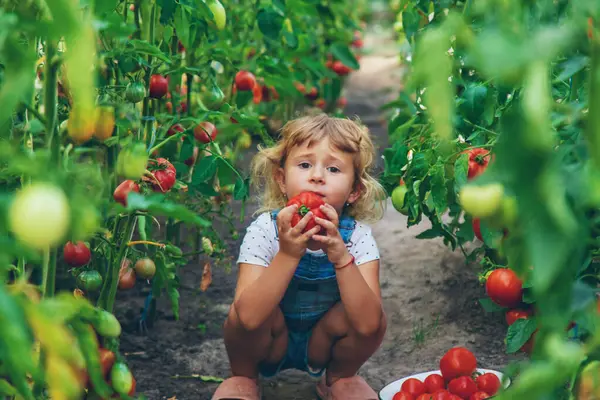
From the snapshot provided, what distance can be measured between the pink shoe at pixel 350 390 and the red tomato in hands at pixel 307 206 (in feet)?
1.38

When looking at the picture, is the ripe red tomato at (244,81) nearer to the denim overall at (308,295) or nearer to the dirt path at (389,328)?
the dirt path at (389,328)

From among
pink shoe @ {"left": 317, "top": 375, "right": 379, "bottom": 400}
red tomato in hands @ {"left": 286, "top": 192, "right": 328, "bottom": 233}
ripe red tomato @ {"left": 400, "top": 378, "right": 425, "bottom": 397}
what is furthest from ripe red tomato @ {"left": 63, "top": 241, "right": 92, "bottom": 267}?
ripe red tomato @ {"left": 400, "top": 378, "right": 425, "bottom": 397}

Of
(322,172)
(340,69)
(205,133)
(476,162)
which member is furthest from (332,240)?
(340,69)

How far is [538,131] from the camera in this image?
671 millimetres

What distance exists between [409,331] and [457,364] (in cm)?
51

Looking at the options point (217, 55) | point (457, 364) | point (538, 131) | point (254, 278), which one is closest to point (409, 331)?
point (457, 364)

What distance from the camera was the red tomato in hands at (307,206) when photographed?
1.83 meters

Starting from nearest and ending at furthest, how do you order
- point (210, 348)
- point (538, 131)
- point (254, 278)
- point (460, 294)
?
point (538, 131) < point (254, 278) < point (210, 348) < point (460, 294)

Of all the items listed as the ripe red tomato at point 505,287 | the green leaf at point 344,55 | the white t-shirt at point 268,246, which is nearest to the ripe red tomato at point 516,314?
the ripe red tomato at point 505,287

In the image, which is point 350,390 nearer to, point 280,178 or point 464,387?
point 464,387

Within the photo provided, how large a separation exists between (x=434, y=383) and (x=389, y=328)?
0.54 meters

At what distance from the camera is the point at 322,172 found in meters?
2.02

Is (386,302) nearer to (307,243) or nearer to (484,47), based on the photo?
(307,243)

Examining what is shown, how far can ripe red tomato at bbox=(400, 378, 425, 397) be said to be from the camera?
1931 mm
